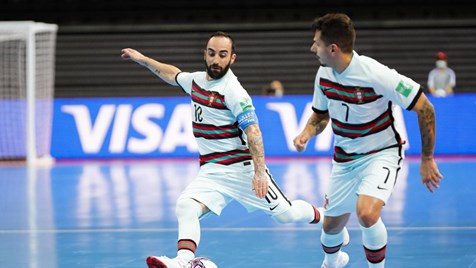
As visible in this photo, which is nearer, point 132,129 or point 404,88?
point 404,88

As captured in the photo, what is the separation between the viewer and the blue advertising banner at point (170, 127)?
19484 mm

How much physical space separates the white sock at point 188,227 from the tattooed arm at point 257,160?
518 mm

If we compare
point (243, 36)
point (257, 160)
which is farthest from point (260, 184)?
point (243, 36)

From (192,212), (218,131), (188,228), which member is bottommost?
(188,228)

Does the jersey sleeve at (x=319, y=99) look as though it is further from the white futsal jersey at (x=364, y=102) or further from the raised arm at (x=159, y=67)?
the raised arm at (x=159, y=67)

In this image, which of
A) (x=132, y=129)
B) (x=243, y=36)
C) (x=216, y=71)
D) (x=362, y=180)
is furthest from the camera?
(x=243, y=36)

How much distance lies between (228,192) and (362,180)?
3.96 feet

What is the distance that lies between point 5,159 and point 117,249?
1172cm

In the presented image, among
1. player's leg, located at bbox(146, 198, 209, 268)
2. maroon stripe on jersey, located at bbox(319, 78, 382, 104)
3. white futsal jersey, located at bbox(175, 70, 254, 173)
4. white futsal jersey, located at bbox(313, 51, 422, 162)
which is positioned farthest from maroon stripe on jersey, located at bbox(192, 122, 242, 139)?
maroon stripe on jersey, located at bbox(319, 78, 382, 104)

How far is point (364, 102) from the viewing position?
21.9 feet

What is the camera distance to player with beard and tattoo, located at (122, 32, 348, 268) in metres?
7.16

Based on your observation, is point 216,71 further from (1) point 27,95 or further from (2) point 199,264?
(1) point 27,95

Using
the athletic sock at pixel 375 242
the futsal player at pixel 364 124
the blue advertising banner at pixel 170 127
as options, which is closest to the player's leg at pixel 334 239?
the futsal player at pixel 364 124

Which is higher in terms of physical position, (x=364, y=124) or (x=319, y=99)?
(x=319, y=99)
